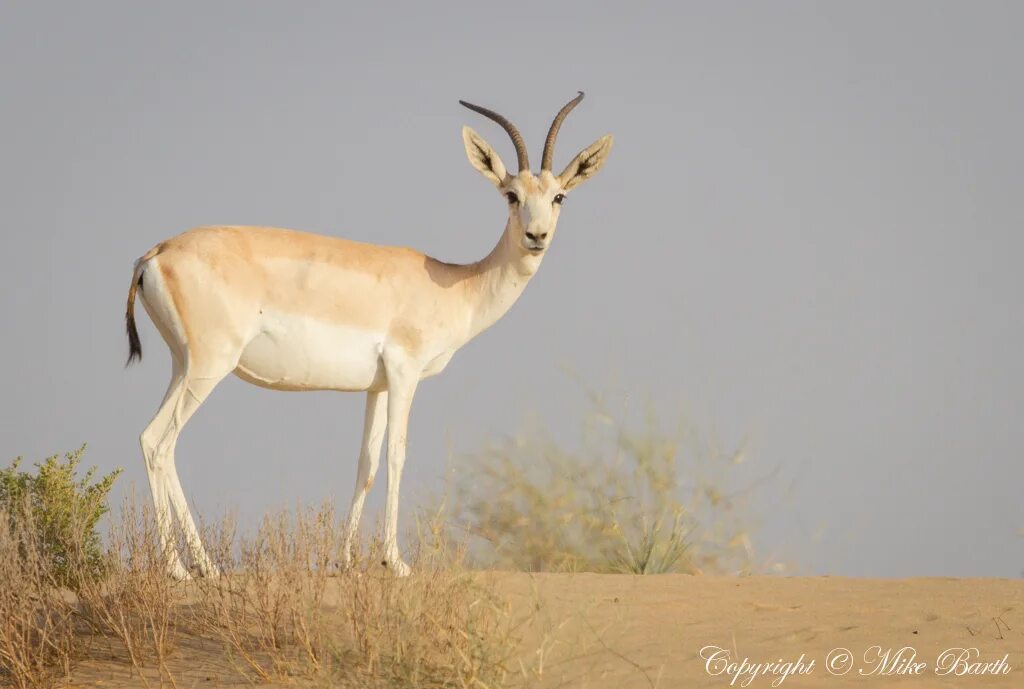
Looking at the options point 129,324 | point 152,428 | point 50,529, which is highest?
point 129,324

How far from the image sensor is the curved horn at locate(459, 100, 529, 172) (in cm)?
1122

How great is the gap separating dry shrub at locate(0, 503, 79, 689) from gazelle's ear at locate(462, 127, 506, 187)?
5.03m

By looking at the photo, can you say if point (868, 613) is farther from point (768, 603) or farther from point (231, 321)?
point (231, 321)

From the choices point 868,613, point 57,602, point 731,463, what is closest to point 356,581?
point 57,602

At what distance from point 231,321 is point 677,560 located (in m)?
5.04

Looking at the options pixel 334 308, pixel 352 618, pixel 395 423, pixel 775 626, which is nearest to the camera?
pixel 352 618

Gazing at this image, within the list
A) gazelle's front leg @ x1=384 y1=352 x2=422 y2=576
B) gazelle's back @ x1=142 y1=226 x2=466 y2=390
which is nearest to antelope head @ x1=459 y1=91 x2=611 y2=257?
gazelle's back @ x1=142 y1=226 x2=466 y2=390

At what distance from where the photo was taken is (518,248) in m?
11.2

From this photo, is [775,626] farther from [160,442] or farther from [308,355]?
[160,442]

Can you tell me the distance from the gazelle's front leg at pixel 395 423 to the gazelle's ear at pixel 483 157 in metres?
1.94

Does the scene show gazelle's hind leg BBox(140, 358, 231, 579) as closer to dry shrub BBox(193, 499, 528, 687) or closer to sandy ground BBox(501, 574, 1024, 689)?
dry shrub BBox(193, 499, 528, 687)

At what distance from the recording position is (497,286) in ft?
37.5

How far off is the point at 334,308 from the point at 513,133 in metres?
2.40

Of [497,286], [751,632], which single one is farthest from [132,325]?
[751,632]
